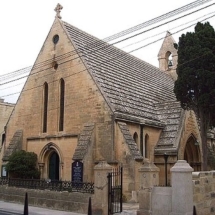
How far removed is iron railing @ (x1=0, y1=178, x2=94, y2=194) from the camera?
16.2 metres

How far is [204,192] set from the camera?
13.0 metres

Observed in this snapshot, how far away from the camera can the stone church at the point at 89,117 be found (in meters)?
19.8

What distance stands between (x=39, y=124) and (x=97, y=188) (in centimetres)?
1043

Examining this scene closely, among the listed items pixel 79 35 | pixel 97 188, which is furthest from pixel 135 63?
pixel 97 188

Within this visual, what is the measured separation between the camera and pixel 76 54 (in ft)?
74.9

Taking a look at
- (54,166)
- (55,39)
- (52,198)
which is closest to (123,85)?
(55,39)

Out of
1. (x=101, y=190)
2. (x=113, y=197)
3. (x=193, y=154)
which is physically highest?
(x=193, y=154)

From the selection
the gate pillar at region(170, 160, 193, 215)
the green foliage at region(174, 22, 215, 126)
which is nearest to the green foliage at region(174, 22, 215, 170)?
the green foliage at region(174, 22, 215, 126)

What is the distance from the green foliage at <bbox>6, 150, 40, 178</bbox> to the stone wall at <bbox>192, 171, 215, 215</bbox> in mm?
12666

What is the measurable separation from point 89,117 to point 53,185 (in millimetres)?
5072

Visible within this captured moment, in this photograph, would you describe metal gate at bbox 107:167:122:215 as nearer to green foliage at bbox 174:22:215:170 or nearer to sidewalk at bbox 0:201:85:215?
sidewalk at bbox 0:201:85:215

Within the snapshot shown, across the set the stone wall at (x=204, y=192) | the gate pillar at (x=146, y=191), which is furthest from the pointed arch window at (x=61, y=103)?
the stone wall at (x=204, y=192)

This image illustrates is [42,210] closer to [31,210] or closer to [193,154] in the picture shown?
[31,210]

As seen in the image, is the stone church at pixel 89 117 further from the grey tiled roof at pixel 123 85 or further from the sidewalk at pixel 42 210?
the sidewalk at pixel 42 210
